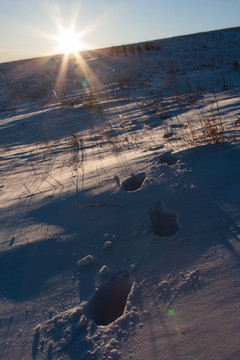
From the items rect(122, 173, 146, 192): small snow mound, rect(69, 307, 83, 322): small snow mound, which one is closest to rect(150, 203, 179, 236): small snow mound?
rect(122, 173, 146, 192): small snow mound

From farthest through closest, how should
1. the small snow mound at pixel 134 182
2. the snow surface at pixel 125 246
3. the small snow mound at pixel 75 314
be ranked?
the small snow mound at pixel 134 182, the small snow mound at pixel 75 314, the snow surface at pixel 125 246

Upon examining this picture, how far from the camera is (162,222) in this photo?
5.04 feet

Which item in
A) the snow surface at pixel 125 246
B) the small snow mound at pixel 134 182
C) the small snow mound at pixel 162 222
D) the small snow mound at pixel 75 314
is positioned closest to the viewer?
the snow surface at pixel 125 246

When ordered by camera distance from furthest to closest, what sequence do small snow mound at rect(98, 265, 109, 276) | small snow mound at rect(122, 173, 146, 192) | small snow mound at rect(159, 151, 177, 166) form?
small snow mound at rect(159, 151, 177, 166) → small snow mound at rect(122, 173, 146, 192) → small snow mound at rect(98, 265, 109, 276)

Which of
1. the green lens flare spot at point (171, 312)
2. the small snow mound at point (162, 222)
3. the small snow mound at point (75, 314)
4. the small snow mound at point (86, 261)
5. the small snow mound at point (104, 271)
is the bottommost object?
A: the green lens flare spot at point (171, 312)

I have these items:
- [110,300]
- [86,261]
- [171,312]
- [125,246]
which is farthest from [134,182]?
[171,312]

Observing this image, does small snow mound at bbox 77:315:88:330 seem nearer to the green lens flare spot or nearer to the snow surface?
the snow surface

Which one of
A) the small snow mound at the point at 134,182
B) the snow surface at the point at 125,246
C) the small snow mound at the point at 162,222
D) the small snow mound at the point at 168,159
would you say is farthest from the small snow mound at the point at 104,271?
the small snow mound at the point at 168,159

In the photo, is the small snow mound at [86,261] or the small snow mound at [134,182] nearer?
the small snow mound at [86,261]

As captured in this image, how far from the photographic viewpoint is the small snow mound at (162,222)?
1454 millimetres

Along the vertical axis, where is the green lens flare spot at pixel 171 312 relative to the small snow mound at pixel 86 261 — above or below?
below

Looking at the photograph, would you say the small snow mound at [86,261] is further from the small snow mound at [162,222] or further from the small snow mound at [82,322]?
the small snow mound at [162,222]

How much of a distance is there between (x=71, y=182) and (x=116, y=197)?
22.5 inches

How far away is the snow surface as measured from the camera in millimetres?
973
